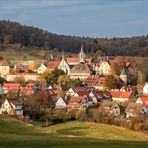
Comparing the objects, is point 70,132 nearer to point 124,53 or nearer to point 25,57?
point 25,57

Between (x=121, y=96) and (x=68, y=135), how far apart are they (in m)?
29.2

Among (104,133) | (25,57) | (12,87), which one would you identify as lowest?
(104,133)

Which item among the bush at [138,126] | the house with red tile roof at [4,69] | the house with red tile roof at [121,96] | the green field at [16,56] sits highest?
the green field at [16,56]

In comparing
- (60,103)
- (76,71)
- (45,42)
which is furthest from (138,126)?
(45,42)

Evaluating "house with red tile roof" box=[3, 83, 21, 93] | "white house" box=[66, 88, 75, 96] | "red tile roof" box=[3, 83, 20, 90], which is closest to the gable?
"white house" box=[66, 88, 75, 96]

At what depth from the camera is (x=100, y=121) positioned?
150 feet

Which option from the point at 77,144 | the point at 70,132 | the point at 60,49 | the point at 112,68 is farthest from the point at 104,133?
the point at 60,49

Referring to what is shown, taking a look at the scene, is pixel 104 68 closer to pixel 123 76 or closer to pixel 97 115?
pixel 123 76

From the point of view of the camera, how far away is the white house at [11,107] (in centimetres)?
5022

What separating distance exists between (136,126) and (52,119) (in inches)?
362

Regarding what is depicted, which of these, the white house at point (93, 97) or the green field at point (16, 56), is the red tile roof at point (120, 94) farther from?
the green field at point (16, 56)

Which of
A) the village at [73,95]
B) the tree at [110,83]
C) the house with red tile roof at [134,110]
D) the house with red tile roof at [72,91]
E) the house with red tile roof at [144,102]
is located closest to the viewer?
the house with red tile roof at [134,110]

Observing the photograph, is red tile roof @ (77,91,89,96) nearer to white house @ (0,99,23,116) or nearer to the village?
the village

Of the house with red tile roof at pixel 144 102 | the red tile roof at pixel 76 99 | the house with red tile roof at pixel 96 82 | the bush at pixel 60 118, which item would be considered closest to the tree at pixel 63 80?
the house with red tile roof at pixel 96 82
